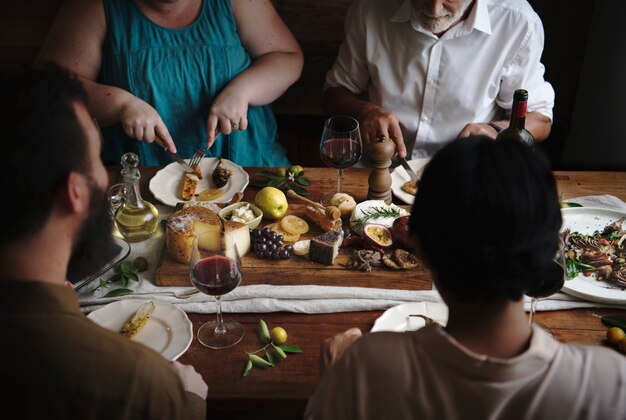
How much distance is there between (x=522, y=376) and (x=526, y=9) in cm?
197

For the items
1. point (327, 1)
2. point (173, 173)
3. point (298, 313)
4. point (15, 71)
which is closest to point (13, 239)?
point (15, 71)

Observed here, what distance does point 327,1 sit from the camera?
11.8 ft

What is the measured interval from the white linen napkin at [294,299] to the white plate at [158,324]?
0.17 ft

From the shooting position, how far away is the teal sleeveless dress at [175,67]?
2660 mm

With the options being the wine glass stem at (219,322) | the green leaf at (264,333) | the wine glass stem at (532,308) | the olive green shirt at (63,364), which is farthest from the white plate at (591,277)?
the olive green shirt at (63,364)

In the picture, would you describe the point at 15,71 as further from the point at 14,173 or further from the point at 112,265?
the point at 112,265

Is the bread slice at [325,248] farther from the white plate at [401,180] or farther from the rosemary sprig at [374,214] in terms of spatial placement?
the white plate at [401,180]

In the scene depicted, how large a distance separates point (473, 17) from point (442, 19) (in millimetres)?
143

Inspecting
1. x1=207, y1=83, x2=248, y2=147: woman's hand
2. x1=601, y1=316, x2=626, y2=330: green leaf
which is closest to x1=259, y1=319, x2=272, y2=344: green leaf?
x1=601, y1=316, x2=626, y2=330: green leaf

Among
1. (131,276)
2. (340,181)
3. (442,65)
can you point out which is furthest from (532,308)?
(442,65)

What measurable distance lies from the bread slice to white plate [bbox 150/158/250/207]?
1.59 ft

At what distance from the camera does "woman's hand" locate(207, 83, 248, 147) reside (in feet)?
7.97

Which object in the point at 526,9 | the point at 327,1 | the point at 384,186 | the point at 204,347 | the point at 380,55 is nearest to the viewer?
the point at 204,347

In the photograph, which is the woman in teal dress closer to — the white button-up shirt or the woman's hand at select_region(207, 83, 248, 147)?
the woman's hand at select_region(207, 83, 248, 147)
